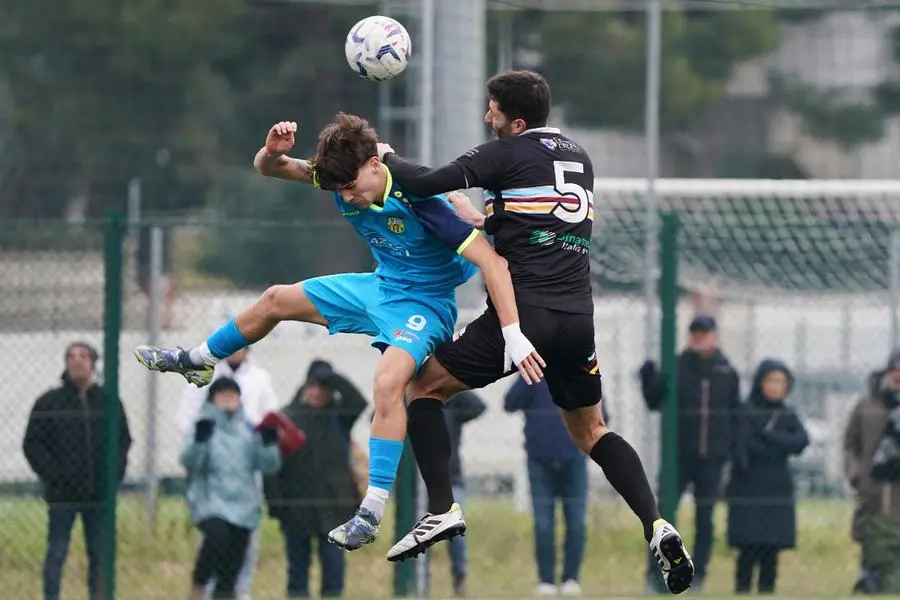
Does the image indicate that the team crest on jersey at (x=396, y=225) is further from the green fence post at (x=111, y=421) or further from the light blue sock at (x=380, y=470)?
the green fence post at (x=111, y=421)

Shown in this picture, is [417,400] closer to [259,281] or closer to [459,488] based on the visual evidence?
[459,488]

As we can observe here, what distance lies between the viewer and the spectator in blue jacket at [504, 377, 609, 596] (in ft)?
34.5

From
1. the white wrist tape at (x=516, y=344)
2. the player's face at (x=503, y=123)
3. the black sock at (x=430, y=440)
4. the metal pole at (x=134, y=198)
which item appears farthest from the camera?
the metal pole at (x=134, y=198)

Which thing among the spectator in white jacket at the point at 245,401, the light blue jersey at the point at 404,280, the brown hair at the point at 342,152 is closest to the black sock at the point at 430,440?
the light blue jersey at the point at 404,280

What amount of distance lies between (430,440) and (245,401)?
3491 mm

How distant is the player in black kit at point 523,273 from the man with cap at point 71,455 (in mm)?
3511

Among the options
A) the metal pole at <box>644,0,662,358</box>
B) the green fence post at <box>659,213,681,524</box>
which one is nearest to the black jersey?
the green fence post at <box>659,213,681,524</box>

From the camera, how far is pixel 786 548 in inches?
415

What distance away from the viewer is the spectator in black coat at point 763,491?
10.5 meters

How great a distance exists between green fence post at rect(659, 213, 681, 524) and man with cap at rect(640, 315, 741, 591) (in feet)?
0.27

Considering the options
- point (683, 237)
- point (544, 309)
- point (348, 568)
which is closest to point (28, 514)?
point (348, 568)

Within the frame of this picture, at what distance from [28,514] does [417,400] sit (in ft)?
12.8

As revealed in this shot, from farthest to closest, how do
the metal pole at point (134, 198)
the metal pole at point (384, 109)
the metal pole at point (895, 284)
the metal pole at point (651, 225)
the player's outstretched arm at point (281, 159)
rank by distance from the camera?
the metal pole at point (134, 198)
the metal pole at point (384, 109)
the metal pole at point (651, 225)
the metal pole at point (895, 284)
the player's outstretched arm at point (281, 159)

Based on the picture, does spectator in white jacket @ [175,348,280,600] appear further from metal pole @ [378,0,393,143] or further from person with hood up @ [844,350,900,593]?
metal pole @ [378,0,393,143]
